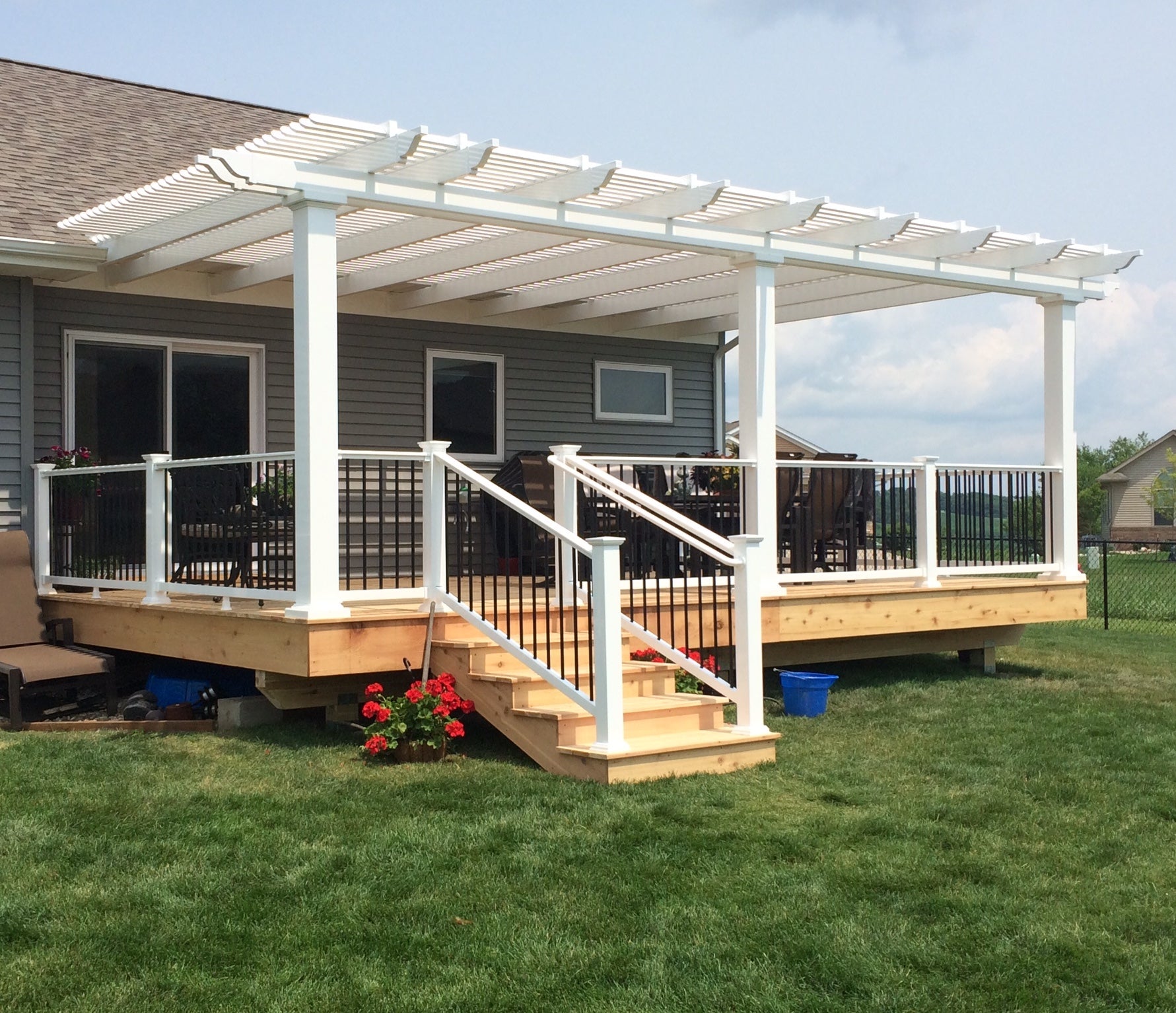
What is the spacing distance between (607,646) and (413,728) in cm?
129

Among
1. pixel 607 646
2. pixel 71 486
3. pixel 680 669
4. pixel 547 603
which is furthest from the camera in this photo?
pixel 71 486

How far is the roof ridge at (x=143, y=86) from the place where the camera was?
13648 mm

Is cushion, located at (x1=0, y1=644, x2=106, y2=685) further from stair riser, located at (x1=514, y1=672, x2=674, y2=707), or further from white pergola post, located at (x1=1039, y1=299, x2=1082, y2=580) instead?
white pergola post, located at (x1=1039, y1=299, x2=1082, y2=580)

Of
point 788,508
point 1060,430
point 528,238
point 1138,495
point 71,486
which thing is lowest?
point 788,508

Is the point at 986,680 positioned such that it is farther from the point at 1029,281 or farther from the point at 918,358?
the point at 918,358

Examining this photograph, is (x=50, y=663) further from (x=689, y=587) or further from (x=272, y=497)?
(x=689, y=587)

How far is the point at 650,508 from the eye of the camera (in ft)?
26.6

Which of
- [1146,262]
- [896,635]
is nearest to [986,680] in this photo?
[896,635]

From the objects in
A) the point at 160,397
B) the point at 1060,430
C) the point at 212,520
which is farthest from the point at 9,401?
the point at 1060,430

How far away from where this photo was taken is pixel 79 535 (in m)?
9.48

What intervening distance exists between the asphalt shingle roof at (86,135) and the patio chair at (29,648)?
239 cm

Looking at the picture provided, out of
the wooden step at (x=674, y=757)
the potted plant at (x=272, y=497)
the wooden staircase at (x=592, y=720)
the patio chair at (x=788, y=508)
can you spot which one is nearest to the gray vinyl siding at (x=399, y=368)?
the potted plant at (x=272, y=497)

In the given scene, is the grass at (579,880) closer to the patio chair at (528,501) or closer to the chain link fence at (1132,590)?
the patio chair at (528,501)

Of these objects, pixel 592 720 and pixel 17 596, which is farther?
pixel 17 596
